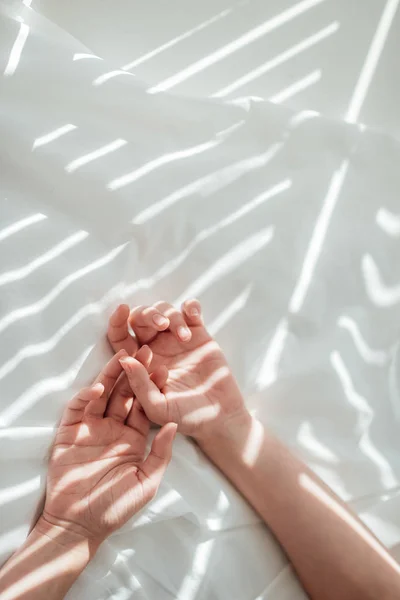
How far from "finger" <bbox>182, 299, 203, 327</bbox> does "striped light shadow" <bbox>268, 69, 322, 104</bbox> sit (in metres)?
0.48

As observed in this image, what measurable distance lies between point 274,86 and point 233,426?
702mm

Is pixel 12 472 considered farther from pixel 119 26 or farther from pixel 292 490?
pixel 119 26

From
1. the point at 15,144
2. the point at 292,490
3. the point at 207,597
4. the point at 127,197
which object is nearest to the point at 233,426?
the point at 292,490

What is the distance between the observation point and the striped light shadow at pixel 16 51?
1058mm

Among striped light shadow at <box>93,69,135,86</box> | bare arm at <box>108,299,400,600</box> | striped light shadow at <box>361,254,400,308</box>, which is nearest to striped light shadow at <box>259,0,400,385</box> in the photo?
striped light shadow at <box>361,254,400,308</box>

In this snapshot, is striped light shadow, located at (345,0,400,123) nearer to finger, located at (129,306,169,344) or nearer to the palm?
finger, located at (129,306,169,344)

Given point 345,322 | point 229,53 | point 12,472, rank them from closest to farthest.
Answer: point 12,472 → point 345,322 → point 229,53

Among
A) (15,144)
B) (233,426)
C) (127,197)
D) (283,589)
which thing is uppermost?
(15,144)

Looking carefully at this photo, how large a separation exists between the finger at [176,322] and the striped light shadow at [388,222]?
446 mm

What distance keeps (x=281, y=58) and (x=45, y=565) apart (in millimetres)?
1057

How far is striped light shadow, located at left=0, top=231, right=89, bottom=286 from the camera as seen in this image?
1.01 m

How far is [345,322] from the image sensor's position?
45.5 inches

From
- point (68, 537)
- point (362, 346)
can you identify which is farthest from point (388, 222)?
point (68, 537)

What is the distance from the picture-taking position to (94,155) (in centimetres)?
109
